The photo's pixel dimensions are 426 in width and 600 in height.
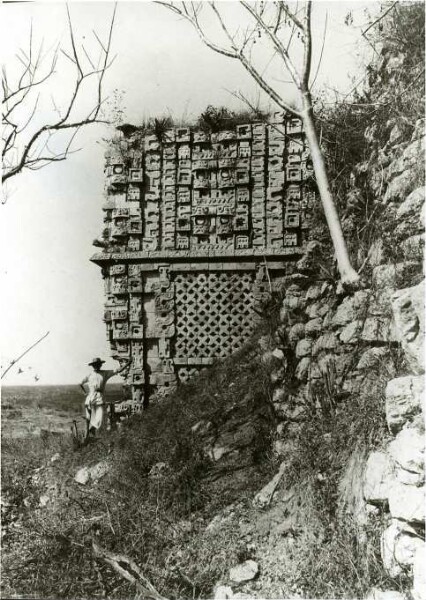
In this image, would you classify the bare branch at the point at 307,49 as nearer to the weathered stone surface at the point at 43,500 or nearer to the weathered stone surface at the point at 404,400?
the weathered stone surface at the point at 404,400

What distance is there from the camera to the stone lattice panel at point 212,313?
30.8 ft

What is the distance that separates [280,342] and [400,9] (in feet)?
15.2

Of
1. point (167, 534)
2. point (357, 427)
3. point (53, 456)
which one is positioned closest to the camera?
point (357, 427)

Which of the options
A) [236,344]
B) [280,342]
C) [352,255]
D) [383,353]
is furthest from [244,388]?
[383,353]

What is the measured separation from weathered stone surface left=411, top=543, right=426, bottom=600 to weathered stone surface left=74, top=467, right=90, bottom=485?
525 cm

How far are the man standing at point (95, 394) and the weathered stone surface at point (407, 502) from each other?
611 cm

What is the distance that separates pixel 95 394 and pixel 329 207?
5.07 metres

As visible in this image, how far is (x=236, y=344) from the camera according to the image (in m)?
9.40

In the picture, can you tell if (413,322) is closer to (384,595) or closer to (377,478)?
(377,478)

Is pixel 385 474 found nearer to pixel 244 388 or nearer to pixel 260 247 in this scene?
pixel 244 388

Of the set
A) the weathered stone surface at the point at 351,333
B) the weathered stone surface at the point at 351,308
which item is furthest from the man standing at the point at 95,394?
the weathered stone surface at the point at 351,333

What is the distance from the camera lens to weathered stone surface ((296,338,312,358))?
6.38 m

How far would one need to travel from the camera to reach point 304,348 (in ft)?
21.1

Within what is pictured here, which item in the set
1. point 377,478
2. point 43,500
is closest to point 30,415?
point 43,500
